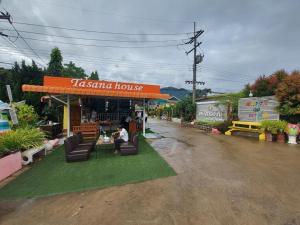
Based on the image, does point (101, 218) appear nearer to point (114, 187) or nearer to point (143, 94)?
point (114, 187)

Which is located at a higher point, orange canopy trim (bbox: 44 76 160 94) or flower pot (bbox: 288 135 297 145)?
orange canopy trim (bbox: 44 76 160 94)

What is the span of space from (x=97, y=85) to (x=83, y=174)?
6280 millimetres

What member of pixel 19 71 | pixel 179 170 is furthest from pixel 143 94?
pixel 19 71

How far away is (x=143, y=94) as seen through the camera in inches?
438

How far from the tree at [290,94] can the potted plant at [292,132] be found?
84cm

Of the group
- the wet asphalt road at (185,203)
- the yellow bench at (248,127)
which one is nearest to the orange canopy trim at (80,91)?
the yellow bench at (248,127)

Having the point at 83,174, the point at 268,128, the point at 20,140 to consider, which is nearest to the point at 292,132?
the point at 268,128

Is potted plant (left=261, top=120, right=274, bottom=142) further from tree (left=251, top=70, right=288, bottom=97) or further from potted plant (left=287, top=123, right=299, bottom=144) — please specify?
tree (left=251, top=70, right=288, bottom=97)

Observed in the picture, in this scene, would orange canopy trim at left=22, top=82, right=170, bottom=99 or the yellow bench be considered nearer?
orange canopy trim at left=22, top=82, right=170, bottom=99

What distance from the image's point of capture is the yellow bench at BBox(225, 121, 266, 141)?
1151 cm

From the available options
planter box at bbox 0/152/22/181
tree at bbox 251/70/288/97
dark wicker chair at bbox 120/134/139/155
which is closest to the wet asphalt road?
planter box at bbox 0/152/22/181

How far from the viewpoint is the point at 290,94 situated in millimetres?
10602

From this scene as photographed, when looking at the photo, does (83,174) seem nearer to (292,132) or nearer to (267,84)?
(292,132)

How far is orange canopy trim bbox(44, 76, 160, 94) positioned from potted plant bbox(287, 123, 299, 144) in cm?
760
